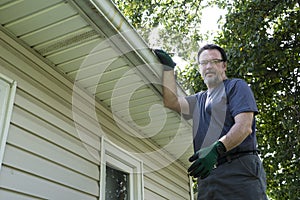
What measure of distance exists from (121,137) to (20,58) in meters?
1.50

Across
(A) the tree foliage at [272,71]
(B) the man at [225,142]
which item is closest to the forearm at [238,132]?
(B) the man at [225,142]

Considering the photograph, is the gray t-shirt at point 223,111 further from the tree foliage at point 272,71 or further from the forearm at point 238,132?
the tree foliage at point 272,71

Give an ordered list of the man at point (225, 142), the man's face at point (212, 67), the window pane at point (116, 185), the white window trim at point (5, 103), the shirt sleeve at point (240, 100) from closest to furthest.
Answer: the man at point (225, 142)
the shirt sleeve at point (240, 100)
the white window trim at point (5, 103)
the man's face at point (212, 67)
the window pane at point (116, 185)

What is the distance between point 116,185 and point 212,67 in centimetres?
178

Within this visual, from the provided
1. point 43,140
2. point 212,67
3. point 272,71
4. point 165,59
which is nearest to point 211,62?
point 212,67

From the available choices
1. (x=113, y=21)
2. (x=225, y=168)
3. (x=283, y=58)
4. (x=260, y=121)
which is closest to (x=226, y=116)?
(x=225, y=168)

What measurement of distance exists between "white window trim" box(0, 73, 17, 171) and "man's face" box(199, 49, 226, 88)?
1.33 metres

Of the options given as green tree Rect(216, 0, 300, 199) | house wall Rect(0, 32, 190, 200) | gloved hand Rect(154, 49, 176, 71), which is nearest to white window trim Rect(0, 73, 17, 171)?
house wall Rect(0, 32, 190, 200)

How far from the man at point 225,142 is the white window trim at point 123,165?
121 cm

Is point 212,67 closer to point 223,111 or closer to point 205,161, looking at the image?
point 223,111

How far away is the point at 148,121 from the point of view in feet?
12.0

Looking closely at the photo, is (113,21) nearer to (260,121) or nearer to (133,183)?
(133,183)

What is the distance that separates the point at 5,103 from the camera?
215 cm

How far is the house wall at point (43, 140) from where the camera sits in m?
2.17
